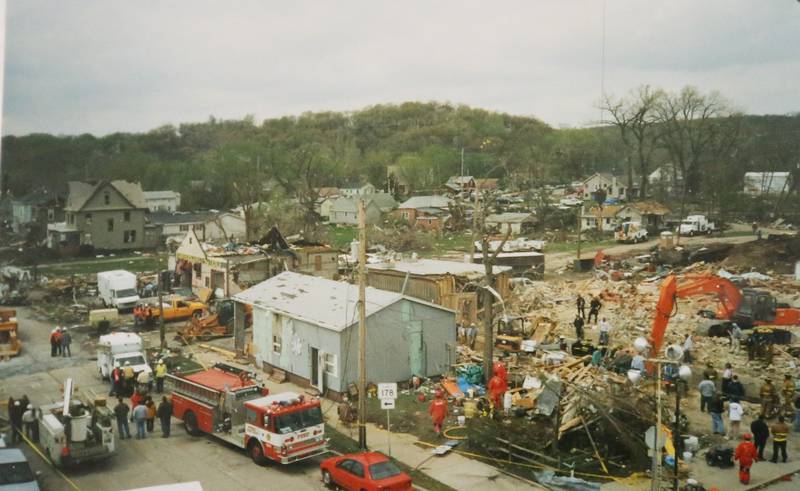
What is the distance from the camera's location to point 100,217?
78.3 feet

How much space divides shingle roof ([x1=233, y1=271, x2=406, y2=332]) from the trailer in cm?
478

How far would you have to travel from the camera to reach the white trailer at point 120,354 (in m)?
15.4

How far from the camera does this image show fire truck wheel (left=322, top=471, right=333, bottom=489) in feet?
35.0

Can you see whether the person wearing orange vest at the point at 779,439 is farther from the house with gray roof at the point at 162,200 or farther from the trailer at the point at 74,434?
the house with gray roof at the point at 162,200

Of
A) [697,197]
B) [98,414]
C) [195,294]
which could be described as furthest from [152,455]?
[697,197]

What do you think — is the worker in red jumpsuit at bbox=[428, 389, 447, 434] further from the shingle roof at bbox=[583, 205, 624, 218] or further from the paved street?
the shingle roof at bbox=[583, 205, 624, 218]

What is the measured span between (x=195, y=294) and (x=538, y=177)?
32.7 meters

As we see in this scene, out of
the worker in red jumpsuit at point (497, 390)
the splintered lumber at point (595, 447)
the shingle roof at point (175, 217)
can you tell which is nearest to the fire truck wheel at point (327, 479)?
the worker in red jumpsuit at point (497, 390)

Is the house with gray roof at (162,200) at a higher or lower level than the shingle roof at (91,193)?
lower

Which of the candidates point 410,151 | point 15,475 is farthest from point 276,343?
point 410,151

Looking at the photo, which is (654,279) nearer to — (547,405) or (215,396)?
(547,405)

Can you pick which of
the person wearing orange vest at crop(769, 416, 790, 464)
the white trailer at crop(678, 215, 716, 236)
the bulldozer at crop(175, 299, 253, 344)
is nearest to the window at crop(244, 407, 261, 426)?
the bulldozer at crop(175, 299, 253, 344)

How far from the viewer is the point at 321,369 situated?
49.2 ft

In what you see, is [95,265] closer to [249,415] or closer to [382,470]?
[249,415]
